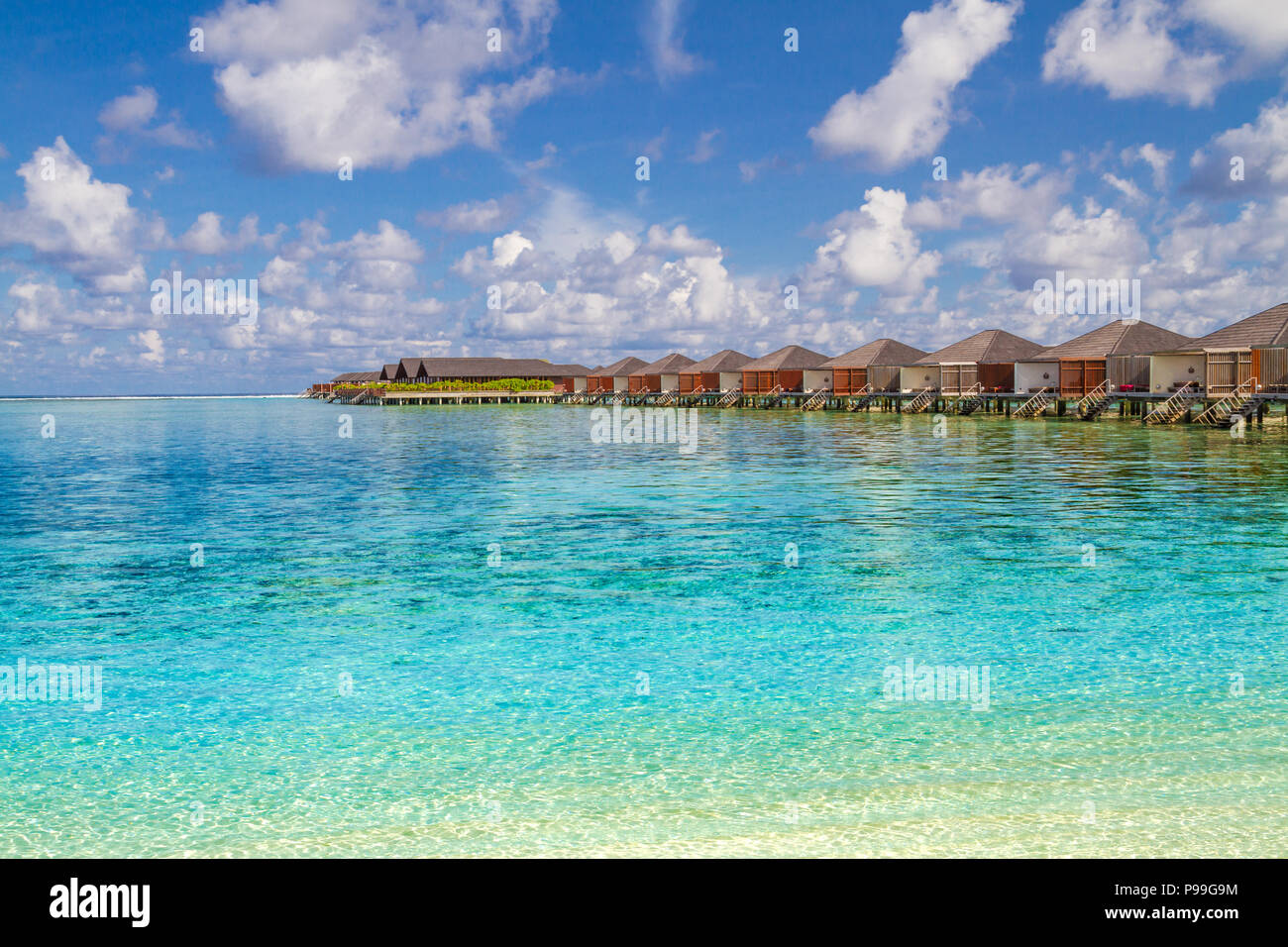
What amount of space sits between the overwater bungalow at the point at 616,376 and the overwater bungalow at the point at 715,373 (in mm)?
10782

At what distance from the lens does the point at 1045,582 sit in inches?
476

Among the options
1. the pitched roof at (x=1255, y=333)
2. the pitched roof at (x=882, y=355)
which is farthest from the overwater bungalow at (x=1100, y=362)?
the pitched roof at (x=882, y=355)

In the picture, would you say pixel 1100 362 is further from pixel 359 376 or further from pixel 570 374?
pixel 359 376

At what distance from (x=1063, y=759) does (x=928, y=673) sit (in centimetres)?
204

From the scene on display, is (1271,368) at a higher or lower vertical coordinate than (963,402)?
higher

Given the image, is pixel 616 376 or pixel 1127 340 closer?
pixel 1127 340

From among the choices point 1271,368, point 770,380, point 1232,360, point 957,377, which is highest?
point 770,380

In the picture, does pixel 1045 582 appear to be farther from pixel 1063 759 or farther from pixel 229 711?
pixel 229 711

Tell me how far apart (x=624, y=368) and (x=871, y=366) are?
39.7 meters

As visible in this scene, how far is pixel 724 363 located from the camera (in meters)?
84.8

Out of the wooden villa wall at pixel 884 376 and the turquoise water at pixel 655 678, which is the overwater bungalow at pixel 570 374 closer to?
the wooden villa wall at pixel 884 376

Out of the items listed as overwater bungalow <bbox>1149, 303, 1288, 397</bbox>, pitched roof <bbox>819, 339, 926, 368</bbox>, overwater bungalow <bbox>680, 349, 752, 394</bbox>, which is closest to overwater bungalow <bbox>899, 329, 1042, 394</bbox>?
pitched roof <bbox>819, 339, 926, 368</bbox>

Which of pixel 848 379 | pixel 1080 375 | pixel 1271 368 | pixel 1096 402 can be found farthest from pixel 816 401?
pixel 1271 368
